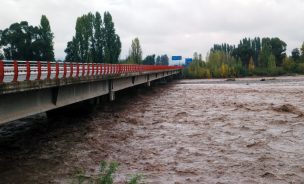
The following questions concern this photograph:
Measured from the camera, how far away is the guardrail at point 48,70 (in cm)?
1609

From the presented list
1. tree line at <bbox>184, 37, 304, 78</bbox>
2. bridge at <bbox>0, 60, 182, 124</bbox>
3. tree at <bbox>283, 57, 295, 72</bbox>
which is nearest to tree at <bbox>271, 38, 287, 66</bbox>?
tree line at <bbox>184, 37, 304, 78</bbox>

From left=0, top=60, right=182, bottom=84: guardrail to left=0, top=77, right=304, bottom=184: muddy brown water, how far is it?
4034 millimetres

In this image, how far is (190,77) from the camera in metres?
150

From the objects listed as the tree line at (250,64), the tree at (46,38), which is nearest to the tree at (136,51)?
the tree line at (250,64)

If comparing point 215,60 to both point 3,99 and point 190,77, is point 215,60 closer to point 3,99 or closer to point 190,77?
point 190,77

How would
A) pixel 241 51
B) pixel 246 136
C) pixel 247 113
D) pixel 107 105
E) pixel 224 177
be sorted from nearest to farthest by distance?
pixel 224 177
pixel 246 136
pixel 247 113
pixel 107 105
pixel 241 51

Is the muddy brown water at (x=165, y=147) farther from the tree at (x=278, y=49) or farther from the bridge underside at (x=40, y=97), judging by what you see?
the tree at (x=278, y=49)

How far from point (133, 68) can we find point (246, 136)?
26740mm

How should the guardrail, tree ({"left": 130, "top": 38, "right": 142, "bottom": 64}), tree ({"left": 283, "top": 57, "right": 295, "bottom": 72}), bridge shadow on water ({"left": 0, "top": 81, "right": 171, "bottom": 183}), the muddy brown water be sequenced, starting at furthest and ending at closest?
tree ({"left": 283, "top": 57, "right": 295, "bottom": 72}), tree ({"left": 130, "top": 38, "right": 142, "bottom": 64}), bridge shadow on water ({"left": 0, "top": 81, "right": 171, "bottom": 183}), the guardrail, the muddy brown water

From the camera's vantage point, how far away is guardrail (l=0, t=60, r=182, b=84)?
52.8ft

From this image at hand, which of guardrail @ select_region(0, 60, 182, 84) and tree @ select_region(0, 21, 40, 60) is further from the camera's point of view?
tree @ select_region(0, 21, 40, 60)

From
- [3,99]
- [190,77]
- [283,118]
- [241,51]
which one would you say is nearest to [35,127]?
[3,99]

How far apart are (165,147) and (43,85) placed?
742cm

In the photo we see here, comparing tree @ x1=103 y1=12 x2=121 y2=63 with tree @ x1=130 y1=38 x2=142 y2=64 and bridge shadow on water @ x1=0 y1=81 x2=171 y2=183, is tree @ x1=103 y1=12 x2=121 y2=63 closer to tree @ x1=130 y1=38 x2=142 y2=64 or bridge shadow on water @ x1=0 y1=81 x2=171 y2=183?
tree @ x1=130 y1=38 x2=142 y2=64
